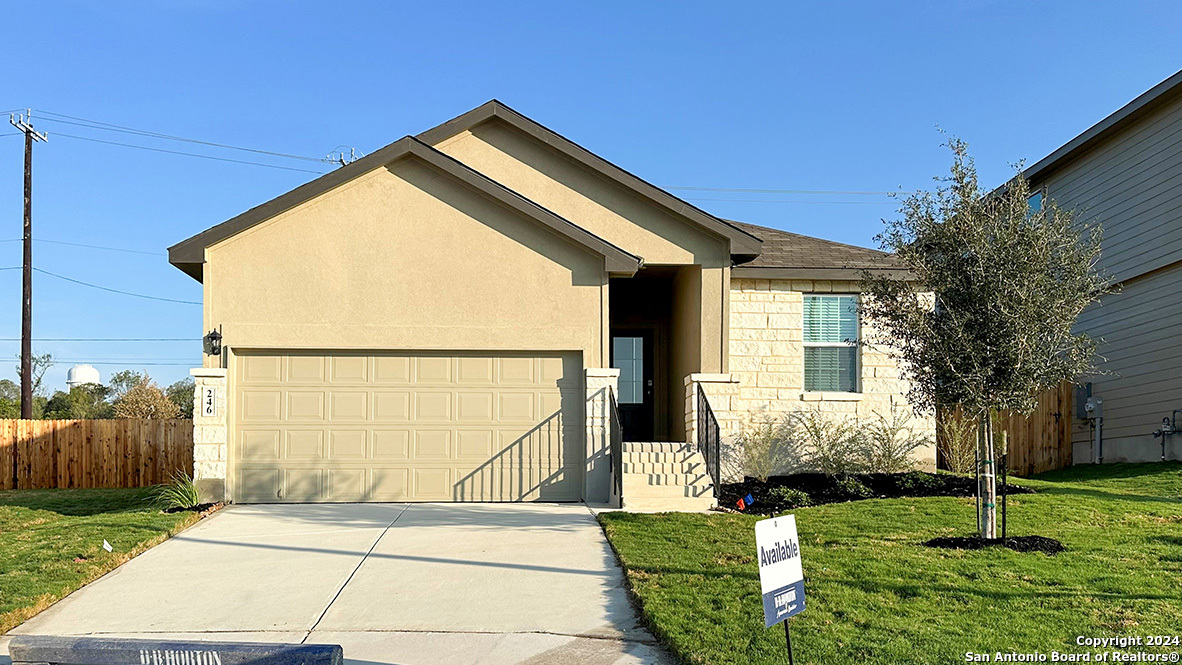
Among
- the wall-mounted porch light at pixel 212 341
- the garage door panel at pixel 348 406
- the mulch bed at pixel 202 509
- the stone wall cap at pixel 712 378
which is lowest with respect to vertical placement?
the mulch bed at pixel 202 509

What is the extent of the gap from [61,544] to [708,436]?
8.06 meters

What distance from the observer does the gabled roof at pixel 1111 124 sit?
1783 centimetres

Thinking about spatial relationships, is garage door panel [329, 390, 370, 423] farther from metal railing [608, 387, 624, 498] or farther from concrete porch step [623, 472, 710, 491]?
concrete porch step [623, 472, 710, 491]

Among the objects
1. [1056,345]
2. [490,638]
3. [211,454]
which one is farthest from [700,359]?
[490,638]

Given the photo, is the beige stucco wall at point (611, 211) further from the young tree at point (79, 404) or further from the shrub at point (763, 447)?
the young tree at point (79, 404)

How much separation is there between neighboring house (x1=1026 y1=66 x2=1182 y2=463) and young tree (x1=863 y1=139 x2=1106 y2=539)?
29.3ft

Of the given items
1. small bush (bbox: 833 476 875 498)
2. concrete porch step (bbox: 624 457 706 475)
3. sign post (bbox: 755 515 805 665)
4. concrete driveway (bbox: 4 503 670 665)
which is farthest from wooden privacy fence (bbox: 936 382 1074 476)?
sign post (bbox: 755 515 805 665)

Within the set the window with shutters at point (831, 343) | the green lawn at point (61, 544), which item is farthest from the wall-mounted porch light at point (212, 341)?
the window with shutters at point (831, 343)

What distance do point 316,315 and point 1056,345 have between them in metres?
9.27

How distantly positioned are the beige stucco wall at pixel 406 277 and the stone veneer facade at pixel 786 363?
2977 millimetres

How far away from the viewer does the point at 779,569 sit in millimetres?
5922

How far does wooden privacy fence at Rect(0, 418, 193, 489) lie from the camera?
2103 centimetres

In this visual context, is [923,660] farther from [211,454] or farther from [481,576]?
[211,454]

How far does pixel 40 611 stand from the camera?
8570mm
